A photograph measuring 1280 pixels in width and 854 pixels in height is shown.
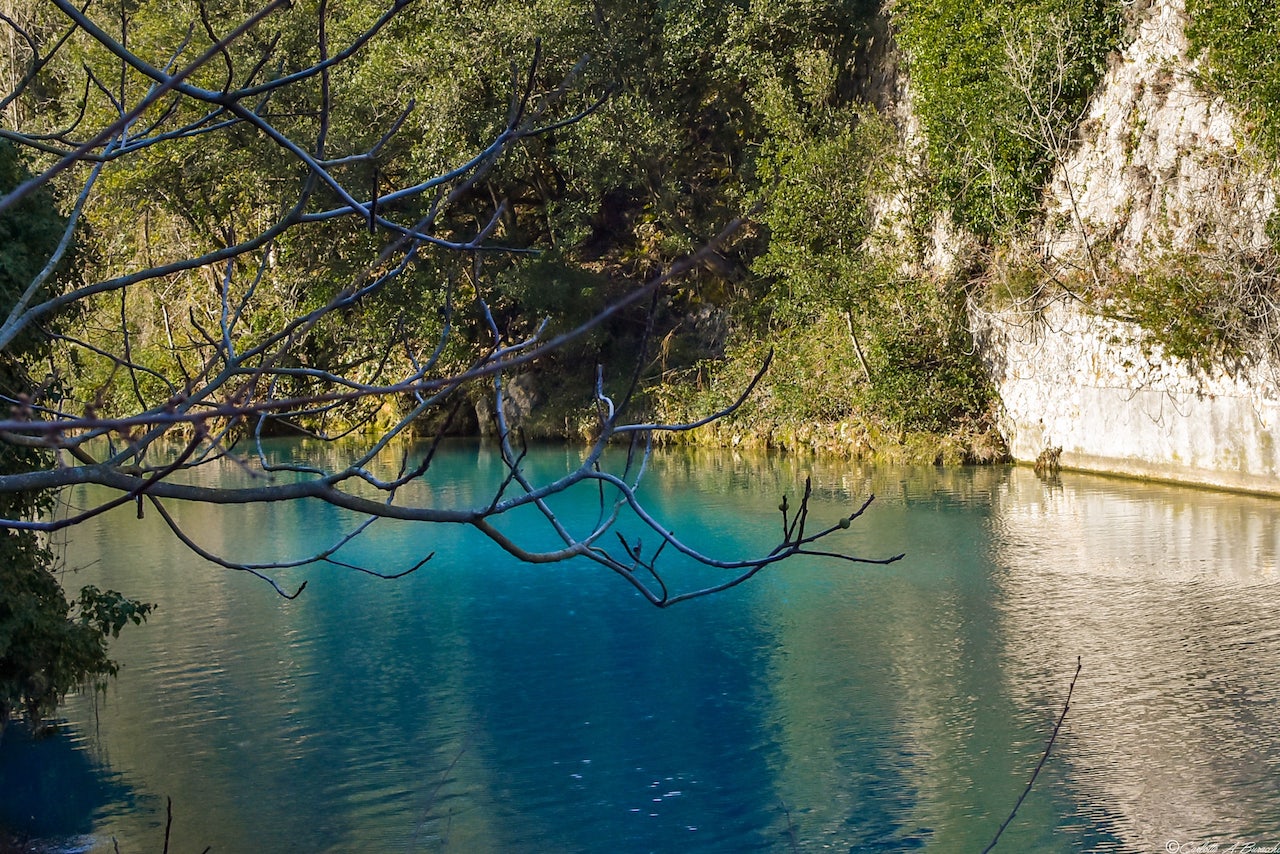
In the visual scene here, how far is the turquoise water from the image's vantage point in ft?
21.2

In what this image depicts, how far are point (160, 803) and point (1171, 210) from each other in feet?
42.6

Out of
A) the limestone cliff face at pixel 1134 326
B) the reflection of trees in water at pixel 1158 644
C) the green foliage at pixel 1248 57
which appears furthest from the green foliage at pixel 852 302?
the green foliage at pixel 1248 57

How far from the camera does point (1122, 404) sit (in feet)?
54.0

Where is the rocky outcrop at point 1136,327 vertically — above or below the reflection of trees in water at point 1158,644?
above

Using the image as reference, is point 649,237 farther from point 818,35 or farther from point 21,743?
point 21,743

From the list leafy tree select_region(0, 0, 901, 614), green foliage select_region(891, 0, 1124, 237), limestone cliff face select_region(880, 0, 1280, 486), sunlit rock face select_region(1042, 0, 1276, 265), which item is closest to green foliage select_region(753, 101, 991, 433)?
limestone cliff face select_region(880, 0, 1280, 486)

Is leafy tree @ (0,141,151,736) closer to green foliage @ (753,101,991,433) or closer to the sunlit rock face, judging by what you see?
the sunlit rock face

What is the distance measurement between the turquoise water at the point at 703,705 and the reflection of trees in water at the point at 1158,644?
3 centimetres

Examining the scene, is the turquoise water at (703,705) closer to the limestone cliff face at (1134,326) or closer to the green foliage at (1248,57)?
the limestone cliff face at (1134,326)

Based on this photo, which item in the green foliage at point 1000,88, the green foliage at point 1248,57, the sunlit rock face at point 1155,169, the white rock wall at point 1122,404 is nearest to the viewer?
the green foliage at point 1248,57

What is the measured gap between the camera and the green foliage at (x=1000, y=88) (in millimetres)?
16844

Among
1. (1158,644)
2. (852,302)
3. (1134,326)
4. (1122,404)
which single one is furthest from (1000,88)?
(1158,644)

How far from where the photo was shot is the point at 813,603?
1085cm

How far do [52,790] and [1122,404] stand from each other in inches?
516
